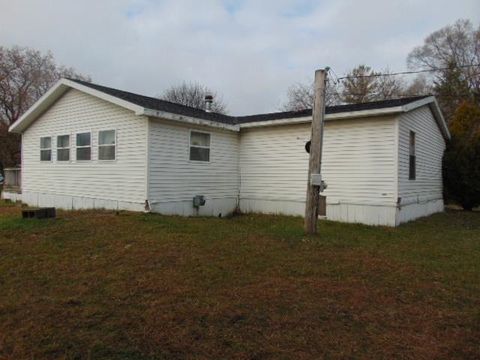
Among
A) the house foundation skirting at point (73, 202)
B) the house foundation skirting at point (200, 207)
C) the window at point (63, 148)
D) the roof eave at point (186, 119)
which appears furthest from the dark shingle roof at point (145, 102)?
the house foundation skirting at point (73, 202)

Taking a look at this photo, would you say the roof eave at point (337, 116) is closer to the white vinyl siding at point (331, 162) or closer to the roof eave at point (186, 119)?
the white vinyl siding at point (331, 162)

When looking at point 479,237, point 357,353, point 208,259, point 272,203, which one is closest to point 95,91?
point 272,203

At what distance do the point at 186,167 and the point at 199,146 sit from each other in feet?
2.92

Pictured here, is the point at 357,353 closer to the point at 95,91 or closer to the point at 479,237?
the point at 479,237

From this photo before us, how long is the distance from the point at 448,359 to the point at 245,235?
5.03 m

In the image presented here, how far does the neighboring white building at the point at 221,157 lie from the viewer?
9781 mm

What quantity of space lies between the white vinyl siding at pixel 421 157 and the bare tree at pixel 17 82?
27441mm

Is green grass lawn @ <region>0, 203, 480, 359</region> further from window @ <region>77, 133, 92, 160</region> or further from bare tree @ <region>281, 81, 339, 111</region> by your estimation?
bare tree @ <region>281, 81, 339, 111</region>

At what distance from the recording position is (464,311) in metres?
3.92

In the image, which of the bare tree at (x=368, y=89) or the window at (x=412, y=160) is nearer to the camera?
the window at (x=412, y=160)

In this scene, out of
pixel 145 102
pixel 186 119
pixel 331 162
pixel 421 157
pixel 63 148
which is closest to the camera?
pixel 186 119

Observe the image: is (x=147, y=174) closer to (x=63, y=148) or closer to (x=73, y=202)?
(x=73, y=202)

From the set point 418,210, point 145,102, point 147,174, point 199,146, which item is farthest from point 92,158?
point 418,210

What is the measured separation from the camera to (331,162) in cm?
1057
